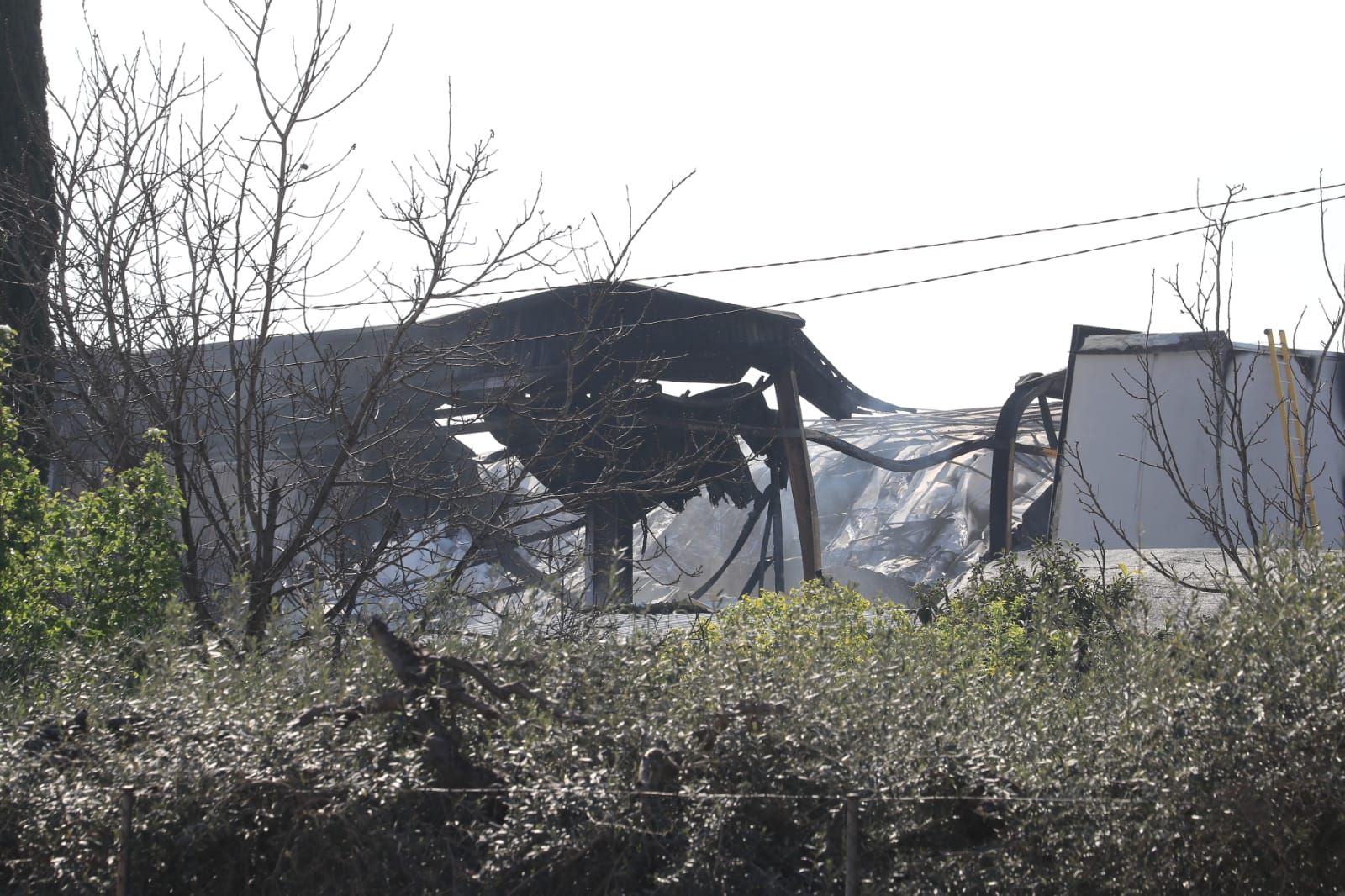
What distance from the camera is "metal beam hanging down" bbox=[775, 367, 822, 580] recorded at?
1433 cm

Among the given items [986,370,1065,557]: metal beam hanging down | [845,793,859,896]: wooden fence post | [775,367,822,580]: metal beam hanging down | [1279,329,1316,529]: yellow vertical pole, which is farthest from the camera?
[986,370,1065,557]: metal beam hanging down

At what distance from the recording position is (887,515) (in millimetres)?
29109

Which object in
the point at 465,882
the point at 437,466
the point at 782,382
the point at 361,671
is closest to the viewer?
the point at 465,882

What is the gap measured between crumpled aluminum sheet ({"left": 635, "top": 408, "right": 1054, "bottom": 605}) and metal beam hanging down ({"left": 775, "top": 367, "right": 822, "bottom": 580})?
861 cm

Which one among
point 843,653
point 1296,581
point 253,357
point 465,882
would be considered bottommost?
point 465,882

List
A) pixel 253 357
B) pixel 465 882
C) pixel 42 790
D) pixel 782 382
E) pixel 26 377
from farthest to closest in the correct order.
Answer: pixel 782 382, pixel 26 377, pixel 253 357, pixel 42 790, pixel 465 882

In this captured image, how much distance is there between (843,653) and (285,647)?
2007 mm

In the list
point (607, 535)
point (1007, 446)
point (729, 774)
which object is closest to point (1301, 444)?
point (729, 774)

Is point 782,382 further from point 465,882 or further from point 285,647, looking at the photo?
point 465,882

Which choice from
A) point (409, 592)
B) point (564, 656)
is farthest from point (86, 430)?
point (564, 656)

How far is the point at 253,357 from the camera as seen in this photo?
662 cm

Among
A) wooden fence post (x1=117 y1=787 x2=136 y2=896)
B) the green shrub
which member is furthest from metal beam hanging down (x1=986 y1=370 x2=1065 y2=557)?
wooden fence post (x1=117 y1=787 x2=136 y2=896)

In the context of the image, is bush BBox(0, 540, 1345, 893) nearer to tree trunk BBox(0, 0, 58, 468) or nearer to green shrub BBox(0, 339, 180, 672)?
green shrub BBox(0, 339, 180, 672)

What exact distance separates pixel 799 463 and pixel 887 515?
14934 mm
